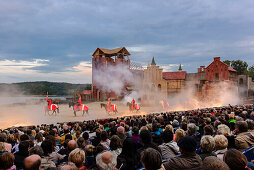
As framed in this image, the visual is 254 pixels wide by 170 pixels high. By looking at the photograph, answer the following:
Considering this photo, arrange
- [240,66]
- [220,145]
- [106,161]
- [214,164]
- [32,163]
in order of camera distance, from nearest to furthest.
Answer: [214,164] < [32,163] < [106,161] < [220,145] < [240,66]

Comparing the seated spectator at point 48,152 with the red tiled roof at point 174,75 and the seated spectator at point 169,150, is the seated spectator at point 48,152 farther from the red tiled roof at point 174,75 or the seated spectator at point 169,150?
the red tiled roof at point 174,75

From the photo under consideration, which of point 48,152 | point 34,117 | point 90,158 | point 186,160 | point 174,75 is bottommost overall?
point 34,117

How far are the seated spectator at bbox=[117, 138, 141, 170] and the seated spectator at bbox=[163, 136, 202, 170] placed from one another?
746 millimetres

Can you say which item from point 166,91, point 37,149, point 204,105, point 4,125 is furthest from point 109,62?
point 37,149

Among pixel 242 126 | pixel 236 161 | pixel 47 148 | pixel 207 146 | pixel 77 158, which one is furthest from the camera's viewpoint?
pixel 242 126

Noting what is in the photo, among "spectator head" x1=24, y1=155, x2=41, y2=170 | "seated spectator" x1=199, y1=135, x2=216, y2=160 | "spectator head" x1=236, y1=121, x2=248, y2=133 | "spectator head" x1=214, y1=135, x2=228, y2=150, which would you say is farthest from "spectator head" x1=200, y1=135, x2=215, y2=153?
"spectator head" x1=24, y1=155, x2=41, y2=170

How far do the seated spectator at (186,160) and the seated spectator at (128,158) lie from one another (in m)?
0.75

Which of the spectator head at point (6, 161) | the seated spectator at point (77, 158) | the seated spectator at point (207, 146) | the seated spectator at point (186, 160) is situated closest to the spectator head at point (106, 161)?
the seated spectator at point (77, 158)

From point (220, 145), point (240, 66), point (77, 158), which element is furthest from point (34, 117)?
point (240, 66)

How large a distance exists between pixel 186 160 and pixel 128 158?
1106mm

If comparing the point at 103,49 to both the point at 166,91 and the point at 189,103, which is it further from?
the point at 189,103

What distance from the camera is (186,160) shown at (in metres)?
2.88

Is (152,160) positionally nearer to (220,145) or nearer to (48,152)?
(220,145)

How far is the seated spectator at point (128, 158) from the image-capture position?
3.41 metres
